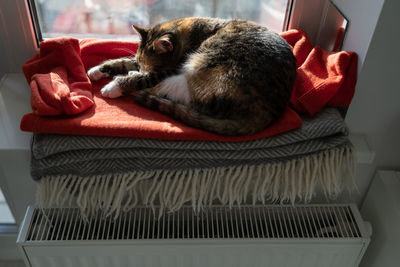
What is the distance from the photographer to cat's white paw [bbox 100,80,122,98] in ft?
3.15

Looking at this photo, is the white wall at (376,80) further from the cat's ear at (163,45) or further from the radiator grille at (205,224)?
the cat's ear at (163,45)

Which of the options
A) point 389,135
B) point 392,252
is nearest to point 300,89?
point 389,135

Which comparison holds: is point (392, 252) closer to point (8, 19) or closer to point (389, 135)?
point (389, 135)

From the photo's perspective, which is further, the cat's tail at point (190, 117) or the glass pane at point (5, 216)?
the glass pane at point (5, 216)

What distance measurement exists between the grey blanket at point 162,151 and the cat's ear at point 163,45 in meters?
0.31

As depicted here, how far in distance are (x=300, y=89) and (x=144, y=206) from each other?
19.5 inches

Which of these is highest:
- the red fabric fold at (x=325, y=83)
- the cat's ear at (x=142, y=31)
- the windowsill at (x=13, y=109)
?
the cat's ear at (x=142, y=31)

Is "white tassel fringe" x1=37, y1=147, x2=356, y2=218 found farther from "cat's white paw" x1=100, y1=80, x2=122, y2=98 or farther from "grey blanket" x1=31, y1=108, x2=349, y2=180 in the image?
"cat's white paw" x1=100, y1=80, x2=122, y2=98

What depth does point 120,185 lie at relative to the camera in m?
0.86

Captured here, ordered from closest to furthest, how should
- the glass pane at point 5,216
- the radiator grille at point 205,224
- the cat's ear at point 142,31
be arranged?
the radiator grille at point 205,224, the cat's ear at point 142,31, the glass pane at point 5,216

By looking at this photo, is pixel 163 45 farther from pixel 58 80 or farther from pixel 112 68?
pixel 58 80

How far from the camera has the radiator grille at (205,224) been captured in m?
0.94

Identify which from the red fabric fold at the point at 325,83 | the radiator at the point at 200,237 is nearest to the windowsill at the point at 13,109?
the radiator at the point at 200,237

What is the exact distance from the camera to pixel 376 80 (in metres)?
0.90
